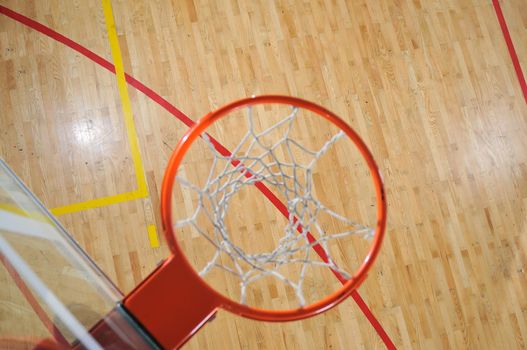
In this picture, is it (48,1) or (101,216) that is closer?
(101,216)

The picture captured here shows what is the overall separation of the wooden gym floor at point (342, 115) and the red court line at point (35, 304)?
103 centimetres

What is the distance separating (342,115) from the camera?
165 inches

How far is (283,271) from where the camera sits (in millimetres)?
3848

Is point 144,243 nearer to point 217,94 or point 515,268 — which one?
point 217,94

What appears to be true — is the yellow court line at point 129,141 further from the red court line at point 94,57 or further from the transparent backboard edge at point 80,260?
the transparent backboard edge at point 80,260

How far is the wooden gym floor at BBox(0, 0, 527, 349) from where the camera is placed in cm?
395

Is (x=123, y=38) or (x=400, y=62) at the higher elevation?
(x=123, y=38)

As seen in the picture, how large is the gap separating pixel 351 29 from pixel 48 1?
222cm

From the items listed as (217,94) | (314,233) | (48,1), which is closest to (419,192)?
(314,233)

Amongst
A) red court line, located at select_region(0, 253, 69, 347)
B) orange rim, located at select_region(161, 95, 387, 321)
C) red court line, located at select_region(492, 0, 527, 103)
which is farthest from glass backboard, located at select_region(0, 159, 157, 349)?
red court line, located at select_region(492, 0, 527, 103)

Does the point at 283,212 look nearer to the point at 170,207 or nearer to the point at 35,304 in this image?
the point at 170,207

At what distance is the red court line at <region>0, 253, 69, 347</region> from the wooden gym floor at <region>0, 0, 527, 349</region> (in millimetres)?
A: 1032

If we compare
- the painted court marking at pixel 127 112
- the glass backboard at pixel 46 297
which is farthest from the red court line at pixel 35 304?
the painted court marking at pixel 127 112

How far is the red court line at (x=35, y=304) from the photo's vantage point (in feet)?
9.09
